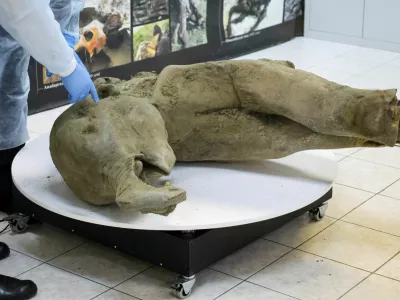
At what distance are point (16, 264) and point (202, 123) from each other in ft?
Result: 2.29

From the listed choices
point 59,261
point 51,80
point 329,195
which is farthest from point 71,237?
point 51,80

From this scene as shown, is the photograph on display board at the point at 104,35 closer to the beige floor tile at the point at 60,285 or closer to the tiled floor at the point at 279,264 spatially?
the tiled floor at the point at 279,264

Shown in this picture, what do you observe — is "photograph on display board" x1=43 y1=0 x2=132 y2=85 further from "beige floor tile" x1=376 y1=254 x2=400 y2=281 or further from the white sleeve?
"beige floor tile" x1=376 y1=254 x2=400 y2=281

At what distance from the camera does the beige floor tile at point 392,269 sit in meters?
2.24

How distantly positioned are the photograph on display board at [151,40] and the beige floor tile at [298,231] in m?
1.68

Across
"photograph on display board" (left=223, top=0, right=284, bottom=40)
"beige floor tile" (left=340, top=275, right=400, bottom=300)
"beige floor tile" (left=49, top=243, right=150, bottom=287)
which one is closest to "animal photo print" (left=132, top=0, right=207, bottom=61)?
"photograph on display board" (left=223, top=0, right=284, bottom=40)

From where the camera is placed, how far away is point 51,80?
144 inches

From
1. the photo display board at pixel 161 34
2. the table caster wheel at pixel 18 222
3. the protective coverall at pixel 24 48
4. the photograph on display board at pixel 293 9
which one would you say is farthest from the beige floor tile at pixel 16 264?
the photograph on display board at pixel 293 9

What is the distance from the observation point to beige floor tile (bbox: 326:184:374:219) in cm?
264

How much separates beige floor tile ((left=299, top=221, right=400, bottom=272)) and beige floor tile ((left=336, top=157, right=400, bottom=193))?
0.36 m

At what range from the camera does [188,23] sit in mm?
4203

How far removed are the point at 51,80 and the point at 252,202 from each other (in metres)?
1.73

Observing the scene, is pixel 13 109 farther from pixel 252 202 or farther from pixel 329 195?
pixel 329 195

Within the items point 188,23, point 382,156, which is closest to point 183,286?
point 382,156
